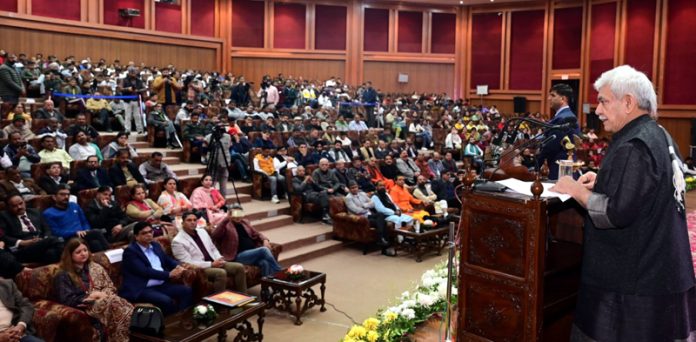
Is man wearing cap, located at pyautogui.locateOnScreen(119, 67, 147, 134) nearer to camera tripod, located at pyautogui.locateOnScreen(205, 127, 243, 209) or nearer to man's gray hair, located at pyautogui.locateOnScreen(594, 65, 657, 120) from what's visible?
camera tripod, located at pyautogui.locateOnScreen(205, 127, 243, 209)

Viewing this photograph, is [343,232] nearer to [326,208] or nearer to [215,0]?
[326,208]

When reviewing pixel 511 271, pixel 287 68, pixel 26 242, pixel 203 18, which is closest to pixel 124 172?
pixel 26 242

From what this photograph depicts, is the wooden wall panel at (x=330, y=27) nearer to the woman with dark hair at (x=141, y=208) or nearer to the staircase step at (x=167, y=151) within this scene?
the staircase step at (x=167, y=151)

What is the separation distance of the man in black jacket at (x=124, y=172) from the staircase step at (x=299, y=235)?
207 centimetres

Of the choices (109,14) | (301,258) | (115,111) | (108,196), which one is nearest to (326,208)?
(301,258)

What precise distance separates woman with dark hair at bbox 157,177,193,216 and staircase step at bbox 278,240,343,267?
149cm

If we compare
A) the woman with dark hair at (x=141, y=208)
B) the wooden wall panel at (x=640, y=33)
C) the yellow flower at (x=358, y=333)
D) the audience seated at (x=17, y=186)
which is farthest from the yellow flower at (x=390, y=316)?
the wooden wall panel at (x=640, y=33)

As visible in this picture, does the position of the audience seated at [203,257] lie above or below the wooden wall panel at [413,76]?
below

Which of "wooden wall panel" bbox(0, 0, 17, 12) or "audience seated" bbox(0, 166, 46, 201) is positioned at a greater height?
"wooden wall panel" bbox(0, 0, 17, 12)

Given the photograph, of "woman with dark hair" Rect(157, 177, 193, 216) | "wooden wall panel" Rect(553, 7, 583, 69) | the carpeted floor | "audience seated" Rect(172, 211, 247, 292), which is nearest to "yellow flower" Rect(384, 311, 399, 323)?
"audience seated" Rect(172, 211, 247, 292)

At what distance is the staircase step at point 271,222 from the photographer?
9.63m

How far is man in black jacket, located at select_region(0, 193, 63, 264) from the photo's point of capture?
622cm

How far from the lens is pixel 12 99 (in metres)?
11.1

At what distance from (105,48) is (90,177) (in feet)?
38.8
